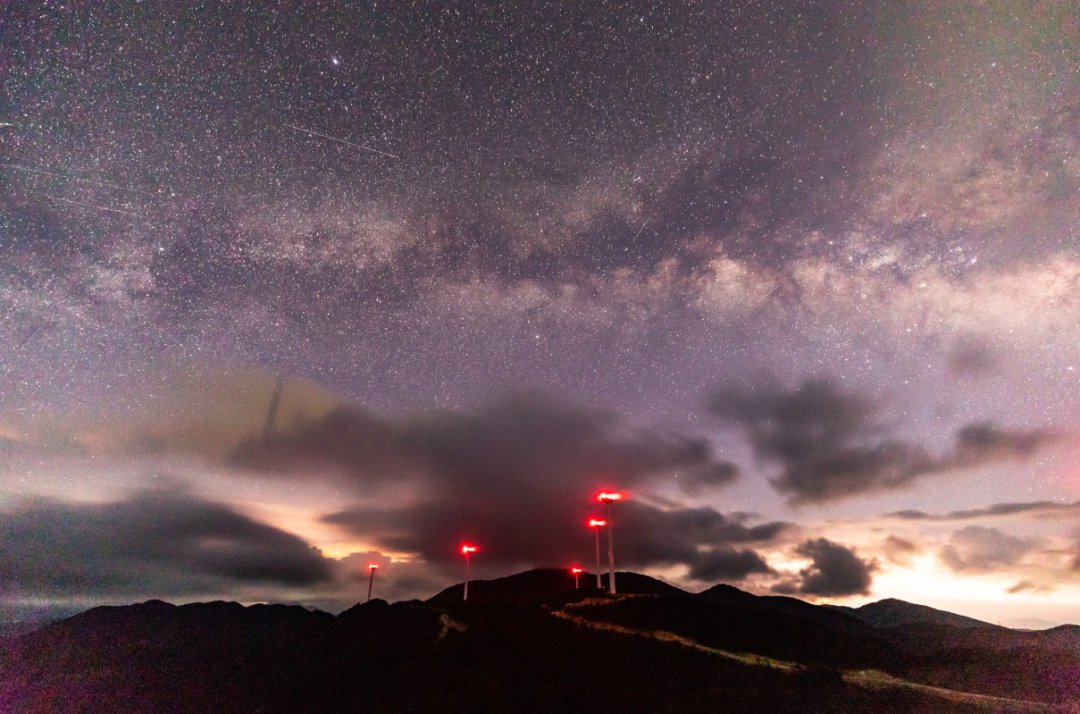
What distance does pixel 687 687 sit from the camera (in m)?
50.2

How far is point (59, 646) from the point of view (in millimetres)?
184250

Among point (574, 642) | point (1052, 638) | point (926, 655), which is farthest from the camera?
point (1052, 638)

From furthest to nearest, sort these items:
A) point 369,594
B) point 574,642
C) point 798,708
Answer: point 369,594 < point 574,642 < point 798,708

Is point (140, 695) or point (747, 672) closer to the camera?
point (747, 672)

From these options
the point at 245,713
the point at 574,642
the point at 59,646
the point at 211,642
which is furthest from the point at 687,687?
the point at 59,646

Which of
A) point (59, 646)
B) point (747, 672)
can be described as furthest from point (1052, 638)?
point (59, 646)

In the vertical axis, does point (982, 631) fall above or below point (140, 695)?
above

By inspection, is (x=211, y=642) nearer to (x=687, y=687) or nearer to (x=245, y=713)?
(x=245, y=713)

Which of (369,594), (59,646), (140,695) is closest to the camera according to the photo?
(140,695)

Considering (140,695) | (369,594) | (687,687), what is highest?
(369,594)

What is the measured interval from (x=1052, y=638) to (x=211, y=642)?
23097cm

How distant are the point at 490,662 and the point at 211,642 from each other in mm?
141451

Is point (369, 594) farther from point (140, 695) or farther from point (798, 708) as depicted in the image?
point (798, 708)

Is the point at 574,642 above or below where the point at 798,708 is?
above
